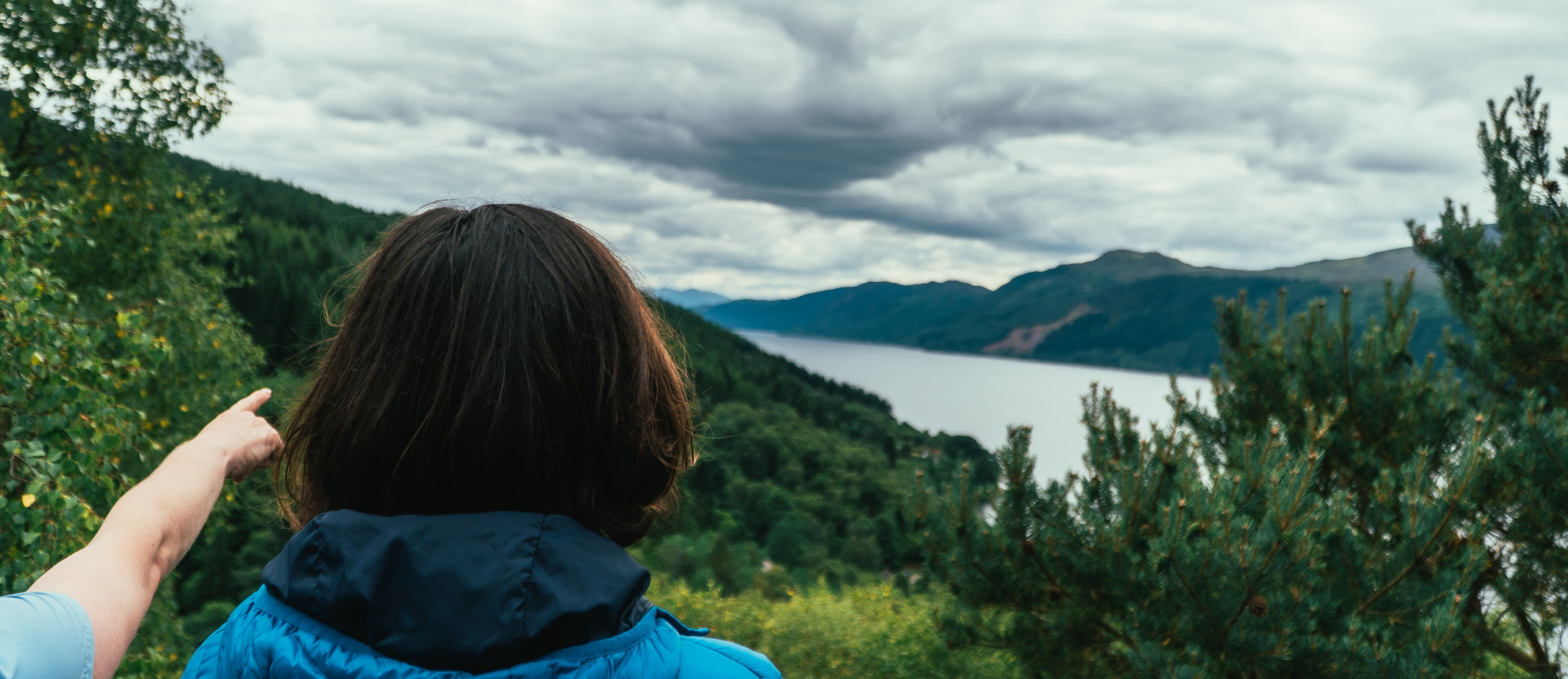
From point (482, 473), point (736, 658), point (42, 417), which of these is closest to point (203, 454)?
point (482, 473)

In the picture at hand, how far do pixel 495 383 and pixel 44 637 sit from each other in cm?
48

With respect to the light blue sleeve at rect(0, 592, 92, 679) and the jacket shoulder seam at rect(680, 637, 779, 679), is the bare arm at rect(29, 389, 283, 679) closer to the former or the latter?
the light blue sleeve at rect(0, 592, 92, 679)

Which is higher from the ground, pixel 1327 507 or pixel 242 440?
pixel 242 440

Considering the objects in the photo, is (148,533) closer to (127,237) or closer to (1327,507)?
(1327,507)

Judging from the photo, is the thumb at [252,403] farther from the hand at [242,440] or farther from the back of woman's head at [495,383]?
the back of woman's head at [495,383]

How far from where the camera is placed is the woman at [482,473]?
0.85m

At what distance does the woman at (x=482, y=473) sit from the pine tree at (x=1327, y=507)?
122 inches

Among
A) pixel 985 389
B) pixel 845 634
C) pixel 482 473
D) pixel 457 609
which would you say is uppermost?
pixel 482 473

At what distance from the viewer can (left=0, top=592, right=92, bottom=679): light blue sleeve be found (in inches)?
31.3

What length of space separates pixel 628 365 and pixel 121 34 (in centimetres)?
1202

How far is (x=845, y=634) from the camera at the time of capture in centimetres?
1155

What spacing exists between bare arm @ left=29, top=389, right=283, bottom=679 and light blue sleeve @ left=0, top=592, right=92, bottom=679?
15 mm

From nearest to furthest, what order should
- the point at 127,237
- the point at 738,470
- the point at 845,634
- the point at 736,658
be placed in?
the point at 736,658 < the point at 127,237 < the point at 845,634 < the point at 738,470

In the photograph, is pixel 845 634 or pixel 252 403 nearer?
pixel 252 403
